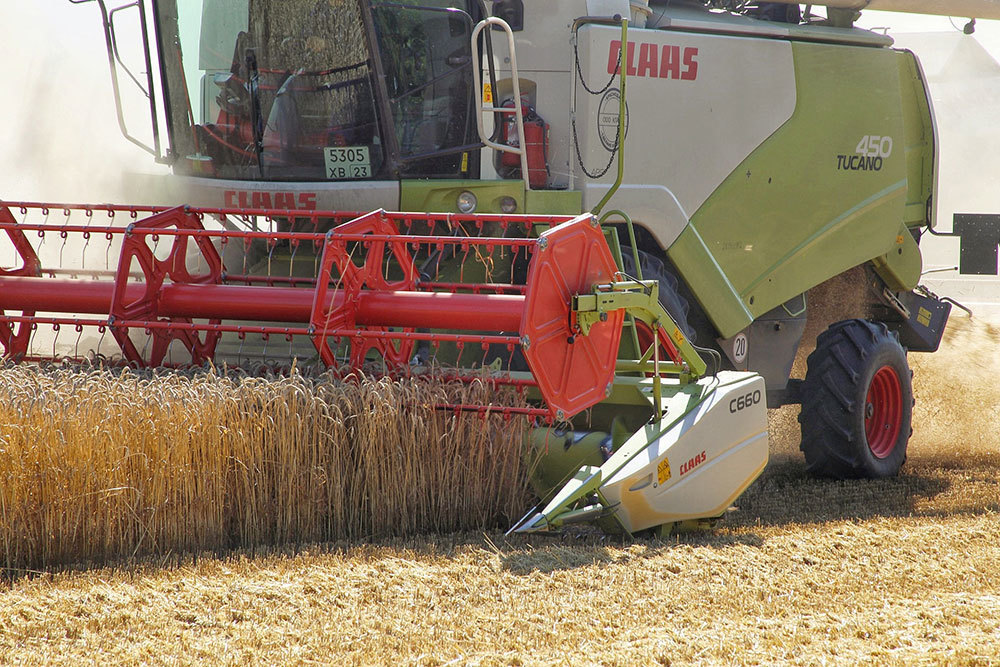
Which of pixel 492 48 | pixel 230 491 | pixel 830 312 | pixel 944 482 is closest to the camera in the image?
pixel 230 491

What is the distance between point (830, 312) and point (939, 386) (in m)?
1.78

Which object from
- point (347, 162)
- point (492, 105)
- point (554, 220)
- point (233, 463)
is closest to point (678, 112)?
point (492, 105)

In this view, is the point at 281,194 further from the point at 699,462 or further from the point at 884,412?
the point at 884,412

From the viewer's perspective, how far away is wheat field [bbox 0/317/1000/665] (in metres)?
2.80

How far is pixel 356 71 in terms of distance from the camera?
4906 mm

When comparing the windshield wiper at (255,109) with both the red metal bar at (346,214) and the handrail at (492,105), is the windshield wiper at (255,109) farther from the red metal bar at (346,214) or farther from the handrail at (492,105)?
the handrail at (492,105)

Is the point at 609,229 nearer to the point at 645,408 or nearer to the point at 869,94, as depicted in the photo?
the point at 645,408

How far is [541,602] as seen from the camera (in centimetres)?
316

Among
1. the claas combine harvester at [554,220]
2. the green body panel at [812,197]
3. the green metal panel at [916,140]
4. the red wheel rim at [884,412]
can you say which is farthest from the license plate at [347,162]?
the green metal panel at [916,140]

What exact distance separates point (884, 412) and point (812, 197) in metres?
1.25

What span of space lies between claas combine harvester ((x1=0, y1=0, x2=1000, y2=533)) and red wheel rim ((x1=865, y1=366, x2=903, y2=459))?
0.04ft

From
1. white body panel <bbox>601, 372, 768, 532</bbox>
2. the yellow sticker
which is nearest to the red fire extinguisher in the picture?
white body panel <bbox>601, 372, 768, 532</bbox>

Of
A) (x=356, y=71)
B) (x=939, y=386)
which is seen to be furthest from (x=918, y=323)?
(x=356, y=71)

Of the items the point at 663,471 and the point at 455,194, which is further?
the point at 455,194
